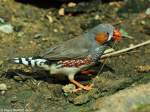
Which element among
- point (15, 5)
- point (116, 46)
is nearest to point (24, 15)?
point (15, 5)

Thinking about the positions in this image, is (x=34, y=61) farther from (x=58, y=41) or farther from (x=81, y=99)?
(x=58, y=41)

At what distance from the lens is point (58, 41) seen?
8.62m

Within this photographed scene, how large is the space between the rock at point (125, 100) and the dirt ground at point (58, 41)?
127 mm

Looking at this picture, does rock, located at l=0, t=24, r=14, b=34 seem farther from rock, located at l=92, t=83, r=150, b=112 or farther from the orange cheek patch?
rock, located at l=92, t=83, r=150, b=112

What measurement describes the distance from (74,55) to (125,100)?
1285 mm

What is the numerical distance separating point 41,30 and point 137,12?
2108mm

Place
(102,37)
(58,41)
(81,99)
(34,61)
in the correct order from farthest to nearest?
(58,41)
(102,37)
(34,61)
(81,99)

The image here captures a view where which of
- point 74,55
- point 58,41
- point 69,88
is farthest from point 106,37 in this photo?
point 58,41

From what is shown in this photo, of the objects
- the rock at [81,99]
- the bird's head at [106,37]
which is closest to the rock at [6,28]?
the bird's head at [106,37]

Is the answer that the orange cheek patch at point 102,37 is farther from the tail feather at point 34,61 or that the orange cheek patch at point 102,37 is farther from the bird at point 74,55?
the tail feather at point 34,61

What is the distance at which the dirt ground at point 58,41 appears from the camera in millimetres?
6898

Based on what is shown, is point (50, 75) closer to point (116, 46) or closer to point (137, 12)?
point (116, 46)

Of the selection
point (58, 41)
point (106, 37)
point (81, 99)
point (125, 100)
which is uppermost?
point (106, 37)

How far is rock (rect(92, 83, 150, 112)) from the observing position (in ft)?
19.9
